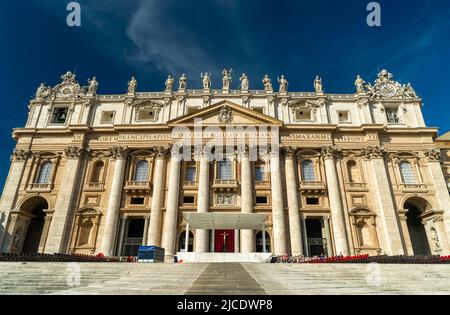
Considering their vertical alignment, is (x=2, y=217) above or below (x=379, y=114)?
below

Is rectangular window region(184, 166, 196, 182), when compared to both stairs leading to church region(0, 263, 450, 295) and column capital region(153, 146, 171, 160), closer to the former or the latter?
column capital region(153, 146, 171, 160)

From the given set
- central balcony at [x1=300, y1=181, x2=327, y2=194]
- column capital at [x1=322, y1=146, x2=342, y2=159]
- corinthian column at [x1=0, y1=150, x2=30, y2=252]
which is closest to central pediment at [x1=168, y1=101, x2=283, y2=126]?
column capital at [x1=322, y1=146, x2=342, y2=159]

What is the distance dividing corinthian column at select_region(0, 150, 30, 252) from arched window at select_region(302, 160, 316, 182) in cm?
3579

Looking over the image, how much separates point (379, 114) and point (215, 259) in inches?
1181

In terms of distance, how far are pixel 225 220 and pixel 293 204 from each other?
31.8ft

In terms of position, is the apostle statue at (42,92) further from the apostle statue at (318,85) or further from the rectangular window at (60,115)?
the apostle statue at (318,85)

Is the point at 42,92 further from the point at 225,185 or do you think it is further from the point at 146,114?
the point at 225,185

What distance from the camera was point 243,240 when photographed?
31.6 metres

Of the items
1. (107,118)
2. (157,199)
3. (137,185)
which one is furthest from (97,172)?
(157,199)

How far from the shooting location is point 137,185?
115ft

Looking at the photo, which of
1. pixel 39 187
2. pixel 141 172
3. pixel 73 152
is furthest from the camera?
pixel 141 172

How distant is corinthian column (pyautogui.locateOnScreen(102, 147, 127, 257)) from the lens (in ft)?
104
